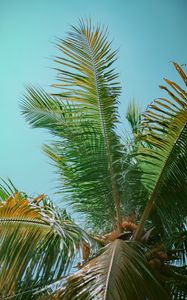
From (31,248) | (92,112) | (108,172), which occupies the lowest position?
(31,248)

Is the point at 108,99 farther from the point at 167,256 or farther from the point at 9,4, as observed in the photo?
the point at 9,4

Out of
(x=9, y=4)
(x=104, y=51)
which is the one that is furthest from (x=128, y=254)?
(x=9, y=4)

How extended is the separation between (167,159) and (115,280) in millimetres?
1038

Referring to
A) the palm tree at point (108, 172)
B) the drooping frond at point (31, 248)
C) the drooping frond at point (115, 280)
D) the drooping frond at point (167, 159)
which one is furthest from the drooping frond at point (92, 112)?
the drooping frond at point (115, 280)

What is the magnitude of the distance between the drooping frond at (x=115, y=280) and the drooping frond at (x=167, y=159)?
0.63m

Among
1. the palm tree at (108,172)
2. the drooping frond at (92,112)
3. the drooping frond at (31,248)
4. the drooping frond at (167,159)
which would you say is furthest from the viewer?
the drooping frond at (92,112)

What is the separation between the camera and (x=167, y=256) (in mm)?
3305

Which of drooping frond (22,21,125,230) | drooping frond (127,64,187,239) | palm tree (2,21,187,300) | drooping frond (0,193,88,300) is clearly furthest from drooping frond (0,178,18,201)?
drooping frond (127,64,187,239)

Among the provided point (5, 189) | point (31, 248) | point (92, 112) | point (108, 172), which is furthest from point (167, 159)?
point (5, 189)

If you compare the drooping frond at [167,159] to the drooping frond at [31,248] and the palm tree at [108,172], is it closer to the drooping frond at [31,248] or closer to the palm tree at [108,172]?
the palm tree at [108,172]

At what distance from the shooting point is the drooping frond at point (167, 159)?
3.16 meters

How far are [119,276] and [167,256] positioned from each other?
90cm

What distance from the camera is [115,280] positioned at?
2438 mm

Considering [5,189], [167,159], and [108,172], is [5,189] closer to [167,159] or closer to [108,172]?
[108,172]
